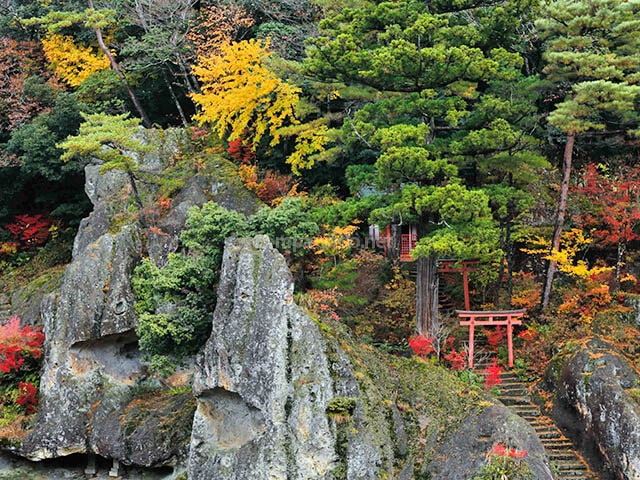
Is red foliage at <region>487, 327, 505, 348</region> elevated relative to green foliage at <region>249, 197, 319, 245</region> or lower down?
lower down

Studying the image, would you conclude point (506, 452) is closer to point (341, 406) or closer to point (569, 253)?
point (341, 406)

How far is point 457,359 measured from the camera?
53.6 ft

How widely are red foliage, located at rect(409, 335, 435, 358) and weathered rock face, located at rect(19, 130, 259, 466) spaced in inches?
281

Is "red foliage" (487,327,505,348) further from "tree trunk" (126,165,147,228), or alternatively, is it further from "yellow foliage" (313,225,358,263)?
"tree trunk" (126,165,147,228)

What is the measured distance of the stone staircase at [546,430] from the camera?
1398cm

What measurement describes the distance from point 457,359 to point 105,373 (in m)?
11.6

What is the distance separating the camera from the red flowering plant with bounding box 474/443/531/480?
11.3 meters

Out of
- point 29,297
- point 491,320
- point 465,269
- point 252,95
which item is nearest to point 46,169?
point 29,297

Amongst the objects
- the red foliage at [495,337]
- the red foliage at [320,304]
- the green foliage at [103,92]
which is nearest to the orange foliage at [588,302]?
the red foliage at [495,337]

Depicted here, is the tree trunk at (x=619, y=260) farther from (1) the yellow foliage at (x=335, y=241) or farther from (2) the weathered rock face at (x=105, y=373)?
(2) the weathered rock face at (x=105, y=373)

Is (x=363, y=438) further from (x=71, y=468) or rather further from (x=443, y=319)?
(x=71, y=468)

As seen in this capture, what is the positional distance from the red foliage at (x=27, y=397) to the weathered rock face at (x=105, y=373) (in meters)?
1.23

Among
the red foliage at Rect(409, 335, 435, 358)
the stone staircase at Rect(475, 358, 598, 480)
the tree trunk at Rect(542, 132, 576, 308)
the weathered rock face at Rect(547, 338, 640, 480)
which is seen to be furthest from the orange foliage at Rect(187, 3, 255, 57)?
the weathered rock face at Rect(547, 338, 640, 480)

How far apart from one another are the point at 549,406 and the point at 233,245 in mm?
10004
